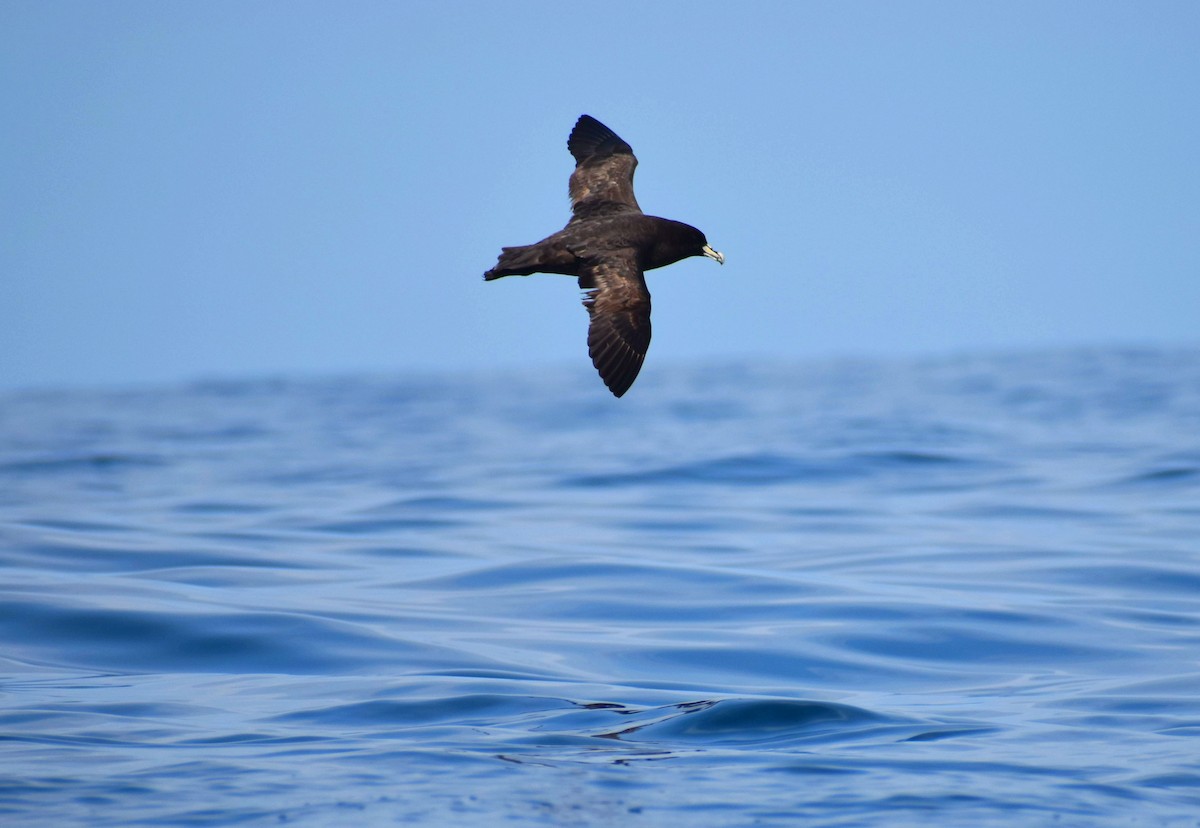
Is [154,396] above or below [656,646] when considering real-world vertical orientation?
above

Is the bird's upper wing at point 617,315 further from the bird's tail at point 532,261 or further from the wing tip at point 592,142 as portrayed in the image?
the wing tip at point 592,142

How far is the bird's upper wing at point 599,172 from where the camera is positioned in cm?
909

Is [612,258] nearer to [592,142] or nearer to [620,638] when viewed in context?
[592,142]

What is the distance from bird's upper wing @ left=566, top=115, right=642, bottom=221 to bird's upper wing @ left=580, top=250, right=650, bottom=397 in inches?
37.6

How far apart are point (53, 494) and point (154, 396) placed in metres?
28.4

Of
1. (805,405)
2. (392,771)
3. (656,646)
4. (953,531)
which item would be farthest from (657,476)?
(805,405)

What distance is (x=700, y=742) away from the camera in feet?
21.1

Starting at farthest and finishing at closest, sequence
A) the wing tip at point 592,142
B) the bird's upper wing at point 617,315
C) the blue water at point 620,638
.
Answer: the wing tip at point 592,142 < the bird's upper wing at point 617,315 < the blue water at point 620,638

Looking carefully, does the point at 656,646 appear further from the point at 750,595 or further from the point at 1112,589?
the point at 1112,589

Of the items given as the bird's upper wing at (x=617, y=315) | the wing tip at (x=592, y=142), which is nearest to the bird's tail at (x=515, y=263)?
the bird's upper wing at (x=617, y=315)

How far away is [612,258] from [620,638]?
244 cm

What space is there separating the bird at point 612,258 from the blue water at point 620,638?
1882 mm

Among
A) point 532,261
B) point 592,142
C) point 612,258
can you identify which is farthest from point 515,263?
point 592,142

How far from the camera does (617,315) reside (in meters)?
7.69
